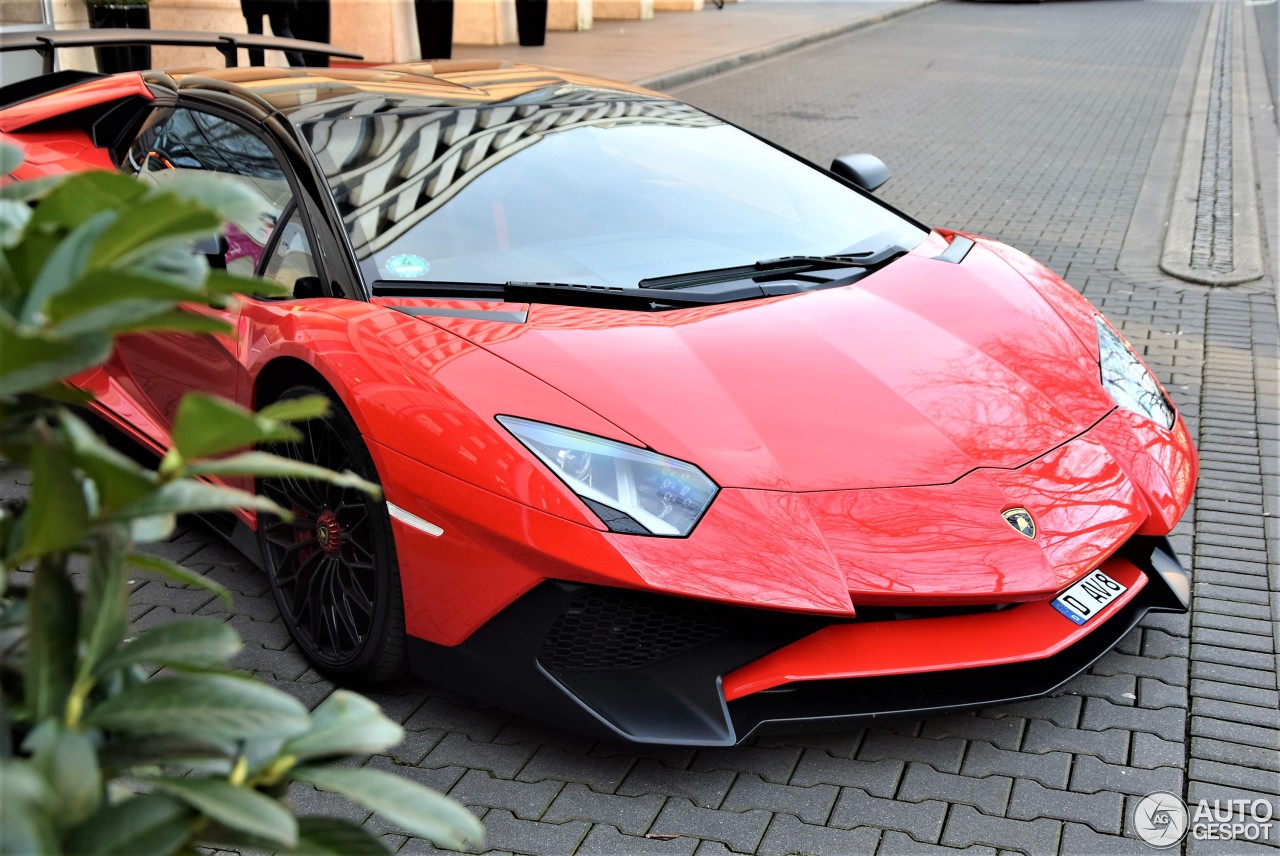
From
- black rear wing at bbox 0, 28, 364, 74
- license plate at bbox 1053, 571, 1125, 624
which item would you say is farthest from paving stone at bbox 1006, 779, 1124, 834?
black rear wing at bbox 0, 28, 364, 74

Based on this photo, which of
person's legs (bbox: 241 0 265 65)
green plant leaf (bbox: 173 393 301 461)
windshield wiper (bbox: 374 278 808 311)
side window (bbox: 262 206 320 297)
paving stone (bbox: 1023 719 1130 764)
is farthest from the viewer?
person's legs (bbox: 241 0 265 65)

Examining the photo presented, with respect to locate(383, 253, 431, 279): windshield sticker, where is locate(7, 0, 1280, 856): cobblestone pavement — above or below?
below

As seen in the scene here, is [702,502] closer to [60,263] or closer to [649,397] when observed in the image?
[649,397]

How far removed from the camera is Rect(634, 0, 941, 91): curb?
14.2 meters

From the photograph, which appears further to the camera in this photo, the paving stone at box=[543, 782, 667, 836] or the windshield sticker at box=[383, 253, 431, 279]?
the windshield sticker at box=[383, 253, 431, 279]

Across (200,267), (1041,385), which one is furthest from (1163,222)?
(200,267)

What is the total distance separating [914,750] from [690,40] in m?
16.9

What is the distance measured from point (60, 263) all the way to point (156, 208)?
0.07m

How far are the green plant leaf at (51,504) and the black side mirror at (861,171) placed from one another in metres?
3.68

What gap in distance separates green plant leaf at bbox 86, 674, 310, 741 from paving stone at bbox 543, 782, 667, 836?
171 centimetres

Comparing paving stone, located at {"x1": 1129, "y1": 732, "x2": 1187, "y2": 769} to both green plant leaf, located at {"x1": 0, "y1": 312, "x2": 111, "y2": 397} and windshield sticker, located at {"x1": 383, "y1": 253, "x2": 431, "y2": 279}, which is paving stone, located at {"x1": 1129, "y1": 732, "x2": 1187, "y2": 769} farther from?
green plant leaf, located at {"x1": 0, "y1": 312, "x2": 111, "y2": 397}

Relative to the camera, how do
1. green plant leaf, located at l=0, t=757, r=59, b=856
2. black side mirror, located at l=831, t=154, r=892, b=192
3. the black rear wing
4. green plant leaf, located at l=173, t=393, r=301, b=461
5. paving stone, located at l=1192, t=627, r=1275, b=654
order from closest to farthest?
green plant leaf, located at l=0, t=757, r=59, b=856
green plant leaf, located at l=173, t=393, r=301, b=461
paving stone, located at l=1192, t=627, r=1275, b=654
black side mirror, located at l=831, t=154, r=892, b=192
the black rear wing

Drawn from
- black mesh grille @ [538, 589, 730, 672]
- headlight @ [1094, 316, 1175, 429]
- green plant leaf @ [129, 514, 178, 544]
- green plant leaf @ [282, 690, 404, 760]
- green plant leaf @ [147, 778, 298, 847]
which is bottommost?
black mesh grille @ [538, 589, 730, 672]

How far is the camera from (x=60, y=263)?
842mm
